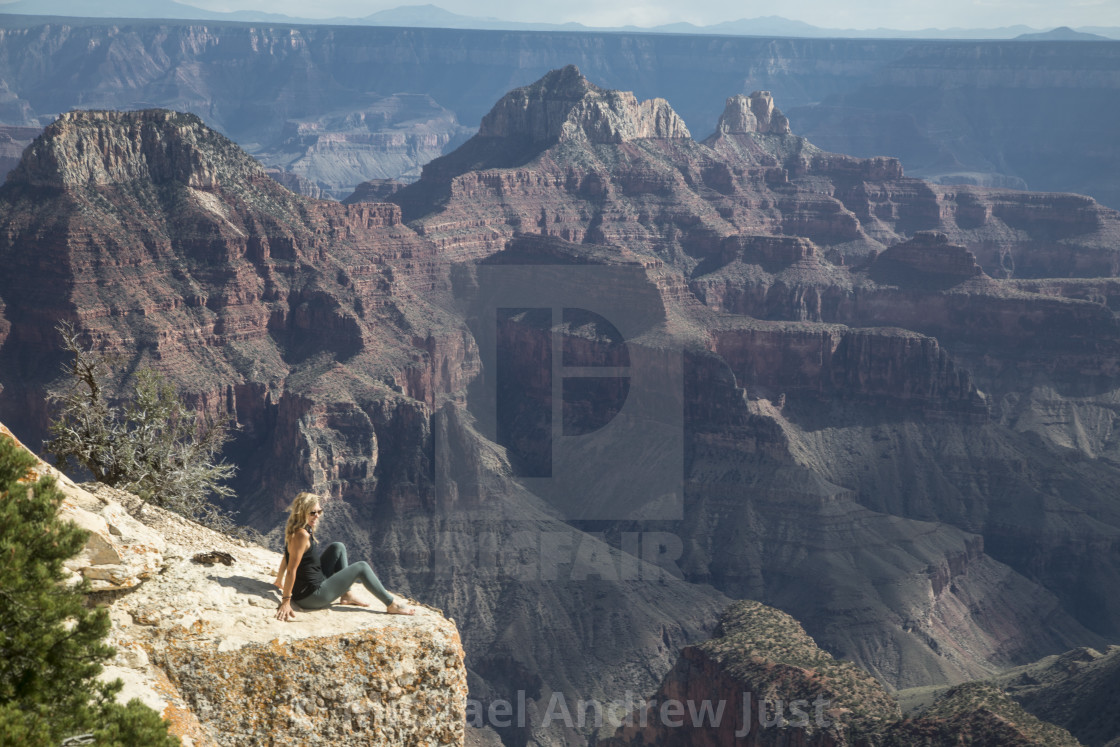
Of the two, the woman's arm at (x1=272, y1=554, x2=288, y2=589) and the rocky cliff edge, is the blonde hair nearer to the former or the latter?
the woman's arm at (x1=272, y1=554, x2=288, y2=589)

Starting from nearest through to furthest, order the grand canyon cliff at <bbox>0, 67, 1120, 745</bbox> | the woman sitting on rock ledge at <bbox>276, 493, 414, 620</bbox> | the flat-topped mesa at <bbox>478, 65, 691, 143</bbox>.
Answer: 1. the woman sitting on rock ledge at <bbox>276, 493, 414, 620</bbox>
2. the grand canyon cliff at <bbox>0, 67, 1120, 745</bbox>
3. the flat-topped mesa at <bbox>478, 65, 691, 143</bbox>

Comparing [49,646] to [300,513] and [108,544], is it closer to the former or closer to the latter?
[108,544]

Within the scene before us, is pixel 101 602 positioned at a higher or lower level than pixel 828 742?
higher

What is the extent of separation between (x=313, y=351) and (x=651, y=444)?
30.6 m

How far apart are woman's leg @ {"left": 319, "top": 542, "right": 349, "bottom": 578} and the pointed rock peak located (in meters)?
85.7

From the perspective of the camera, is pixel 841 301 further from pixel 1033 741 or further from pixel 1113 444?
pixel 1033 741

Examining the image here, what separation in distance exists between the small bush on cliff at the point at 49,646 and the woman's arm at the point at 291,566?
364 cm

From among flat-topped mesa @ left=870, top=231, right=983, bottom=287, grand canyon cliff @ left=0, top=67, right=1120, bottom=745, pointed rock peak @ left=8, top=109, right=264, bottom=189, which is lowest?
grand canyon cliff @ left=0, top=67, right=1120, bottom=745

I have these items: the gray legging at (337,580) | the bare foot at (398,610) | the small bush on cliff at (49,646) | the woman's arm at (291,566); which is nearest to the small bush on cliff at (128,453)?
the gray legging at (337,580)

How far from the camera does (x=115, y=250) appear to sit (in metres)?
99.1

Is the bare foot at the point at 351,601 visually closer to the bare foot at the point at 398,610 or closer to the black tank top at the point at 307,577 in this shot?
the bare foot at the point at 398,610

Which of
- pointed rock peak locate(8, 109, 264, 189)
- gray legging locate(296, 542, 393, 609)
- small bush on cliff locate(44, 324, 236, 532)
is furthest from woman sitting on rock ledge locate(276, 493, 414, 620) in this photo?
pointed rock peak locate(8, 109, 264, 189)

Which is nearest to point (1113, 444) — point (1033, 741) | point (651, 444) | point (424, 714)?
point (651, 444)

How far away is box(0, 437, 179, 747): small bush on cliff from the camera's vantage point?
695 inches
